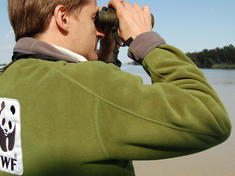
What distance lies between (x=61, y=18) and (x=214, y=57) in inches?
2145

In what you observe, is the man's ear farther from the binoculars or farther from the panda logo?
the panda logo

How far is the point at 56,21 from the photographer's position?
1.02 m

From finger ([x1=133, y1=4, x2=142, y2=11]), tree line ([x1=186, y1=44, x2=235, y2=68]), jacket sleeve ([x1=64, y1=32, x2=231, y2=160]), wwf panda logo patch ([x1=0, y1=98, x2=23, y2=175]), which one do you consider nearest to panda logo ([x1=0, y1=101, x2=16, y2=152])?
wwf panda logo patch ([x1=0, y1=98, x2=23, y2=175])

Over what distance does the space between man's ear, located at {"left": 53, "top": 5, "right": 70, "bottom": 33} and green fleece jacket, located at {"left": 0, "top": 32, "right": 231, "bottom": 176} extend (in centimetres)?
21

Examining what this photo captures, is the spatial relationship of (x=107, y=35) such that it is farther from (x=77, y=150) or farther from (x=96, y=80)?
(x=77, y=150)

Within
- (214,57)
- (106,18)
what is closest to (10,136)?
(106,18)

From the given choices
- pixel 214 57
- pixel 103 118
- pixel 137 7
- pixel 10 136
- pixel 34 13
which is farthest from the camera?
pixel 214 57

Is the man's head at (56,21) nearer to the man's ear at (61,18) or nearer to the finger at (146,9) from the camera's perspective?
the man's ear at (61,18)

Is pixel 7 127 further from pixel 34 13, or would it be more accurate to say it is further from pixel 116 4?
pixel 116 4

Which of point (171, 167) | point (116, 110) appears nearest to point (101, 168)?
point (116, 110)

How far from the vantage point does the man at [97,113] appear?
805mm

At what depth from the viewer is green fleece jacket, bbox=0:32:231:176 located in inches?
31.6

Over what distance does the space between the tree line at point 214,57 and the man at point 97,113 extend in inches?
2017

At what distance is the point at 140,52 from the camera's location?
100 centimetres
